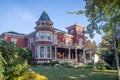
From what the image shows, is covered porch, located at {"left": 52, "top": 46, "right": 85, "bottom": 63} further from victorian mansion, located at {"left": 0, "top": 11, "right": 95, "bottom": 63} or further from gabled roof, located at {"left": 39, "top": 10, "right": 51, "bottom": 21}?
gabled roof, located at {"left": 39, "top": 10, "right": 51, "bottom": 21}

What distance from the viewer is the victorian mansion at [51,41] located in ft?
119

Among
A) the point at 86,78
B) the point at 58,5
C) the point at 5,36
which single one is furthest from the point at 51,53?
the point at 58,5

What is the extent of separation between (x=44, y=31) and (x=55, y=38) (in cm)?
492

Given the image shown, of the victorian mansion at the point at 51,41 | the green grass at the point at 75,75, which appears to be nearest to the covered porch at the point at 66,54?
the victorian mansion at the point at 51,41

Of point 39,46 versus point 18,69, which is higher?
point 39,46

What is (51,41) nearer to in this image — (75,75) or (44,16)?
(44,16)

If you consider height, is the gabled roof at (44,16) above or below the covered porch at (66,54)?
above

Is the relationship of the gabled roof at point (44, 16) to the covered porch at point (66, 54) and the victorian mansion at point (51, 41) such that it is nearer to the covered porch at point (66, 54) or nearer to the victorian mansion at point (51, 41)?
the victorian mansion at point (51, 41)

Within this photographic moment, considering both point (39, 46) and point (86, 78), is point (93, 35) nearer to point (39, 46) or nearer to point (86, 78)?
point (86, 78)

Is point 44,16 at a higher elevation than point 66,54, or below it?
higher

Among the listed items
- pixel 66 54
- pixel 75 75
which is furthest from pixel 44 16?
pixel 75 75

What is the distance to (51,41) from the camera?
37125 millimetres

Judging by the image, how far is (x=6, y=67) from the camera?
11.1m

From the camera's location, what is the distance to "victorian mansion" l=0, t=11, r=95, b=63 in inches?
1427
